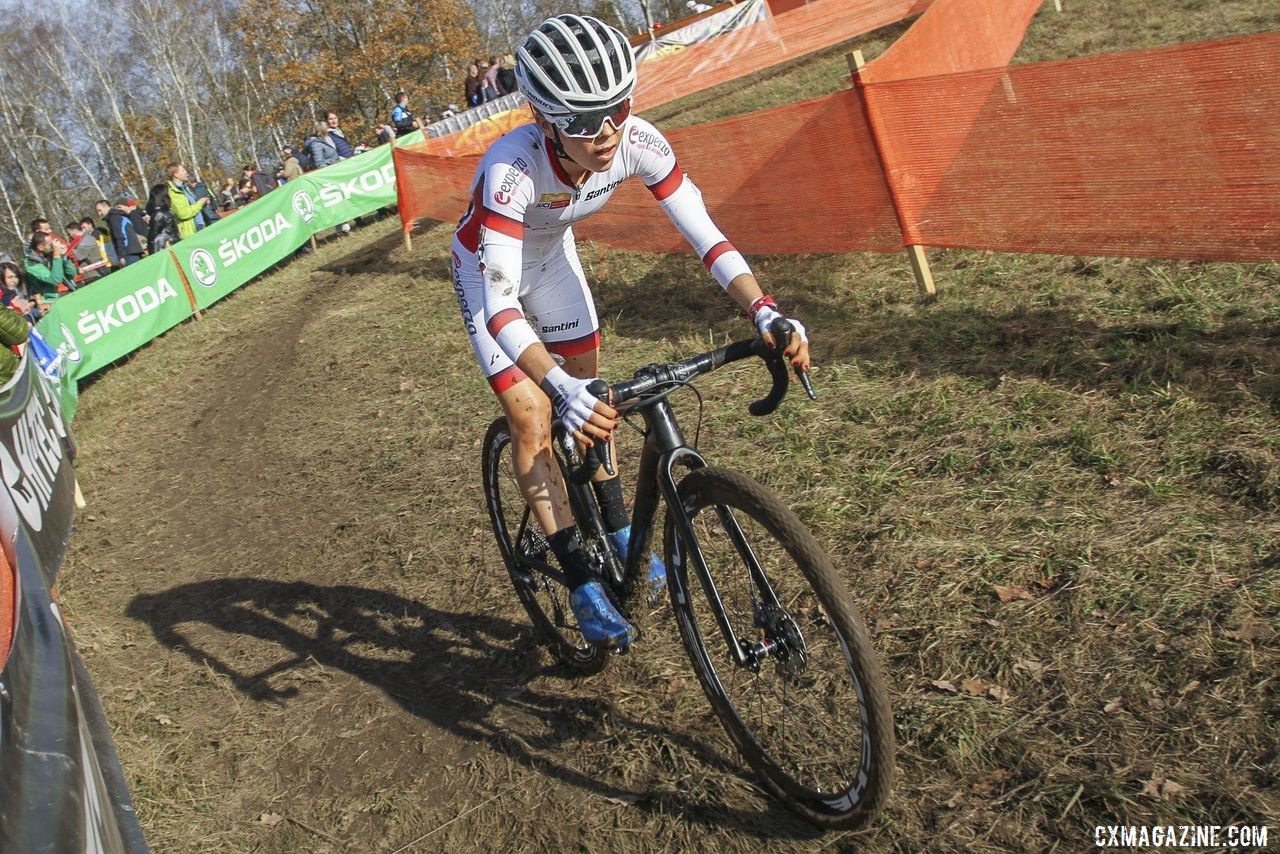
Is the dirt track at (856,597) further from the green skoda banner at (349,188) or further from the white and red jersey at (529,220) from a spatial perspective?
the green skoda banner at (349,188)

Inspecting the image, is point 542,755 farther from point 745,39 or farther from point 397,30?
point 397,30

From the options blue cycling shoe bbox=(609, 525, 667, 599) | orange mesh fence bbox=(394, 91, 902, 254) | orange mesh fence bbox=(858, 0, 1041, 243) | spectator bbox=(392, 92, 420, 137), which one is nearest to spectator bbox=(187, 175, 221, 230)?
spectator bbox=(392, 92, 420, 137)

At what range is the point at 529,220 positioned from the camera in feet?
13.8

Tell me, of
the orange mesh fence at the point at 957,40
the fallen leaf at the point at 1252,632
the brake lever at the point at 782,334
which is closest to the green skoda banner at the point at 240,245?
the orange mesh fence at the point at 957,40

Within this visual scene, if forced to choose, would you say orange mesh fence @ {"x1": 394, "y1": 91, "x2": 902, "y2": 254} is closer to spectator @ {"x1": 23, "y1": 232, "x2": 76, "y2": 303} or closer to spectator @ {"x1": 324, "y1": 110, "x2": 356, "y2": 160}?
spectator @ {"x1": 23, "y1": 232, "x2": 76, "y2": 303}

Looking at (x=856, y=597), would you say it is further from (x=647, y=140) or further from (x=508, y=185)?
(x=508, y=185)

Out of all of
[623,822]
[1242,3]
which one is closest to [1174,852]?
[623,822]

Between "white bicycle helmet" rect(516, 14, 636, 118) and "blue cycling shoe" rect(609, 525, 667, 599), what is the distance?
66.6 inches

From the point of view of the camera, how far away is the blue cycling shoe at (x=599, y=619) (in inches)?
154

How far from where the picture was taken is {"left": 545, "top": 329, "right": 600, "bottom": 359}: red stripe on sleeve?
4754 mm

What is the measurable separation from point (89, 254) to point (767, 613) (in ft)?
66.5

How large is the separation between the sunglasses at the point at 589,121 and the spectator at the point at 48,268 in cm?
1515

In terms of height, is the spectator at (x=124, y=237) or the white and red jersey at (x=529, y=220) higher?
the spectator at (x=124, y=237)

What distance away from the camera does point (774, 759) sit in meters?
3.43
